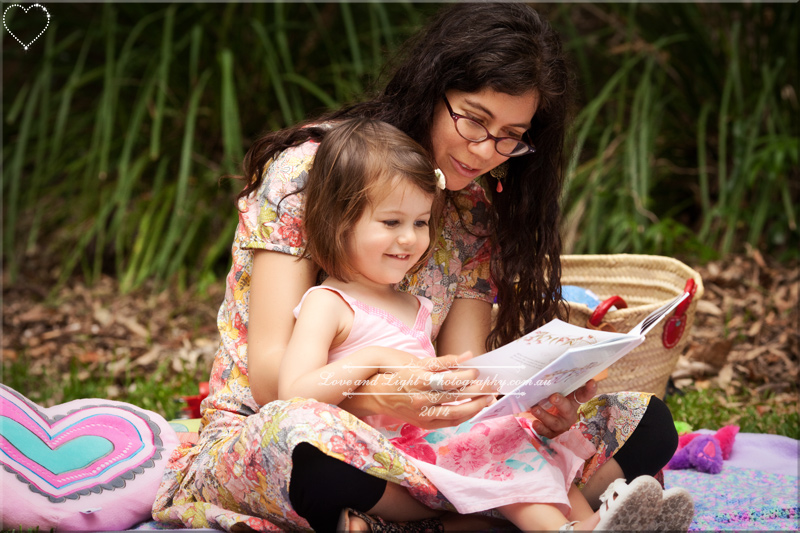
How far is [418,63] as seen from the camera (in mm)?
2033

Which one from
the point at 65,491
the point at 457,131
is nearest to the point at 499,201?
the point at 457,131

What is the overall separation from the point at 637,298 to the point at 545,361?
5.32 ft

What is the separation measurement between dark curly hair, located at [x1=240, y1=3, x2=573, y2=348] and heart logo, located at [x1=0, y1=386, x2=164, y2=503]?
26.6 inches

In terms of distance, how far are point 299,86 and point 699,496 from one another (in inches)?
135

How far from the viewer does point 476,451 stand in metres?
1.68

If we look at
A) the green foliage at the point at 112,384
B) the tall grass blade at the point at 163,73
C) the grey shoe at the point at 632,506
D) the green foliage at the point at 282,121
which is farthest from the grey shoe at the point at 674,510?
the tall grass blade at the point at 163,73

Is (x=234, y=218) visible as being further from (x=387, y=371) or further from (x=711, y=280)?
(x=387, y=371)

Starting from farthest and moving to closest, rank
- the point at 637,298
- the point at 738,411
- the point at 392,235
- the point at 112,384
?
the point at 112,384 → the point at 637,298 → the point at 738,411 → the point at 392,235

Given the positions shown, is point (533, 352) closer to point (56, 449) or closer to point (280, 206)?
point (280, 206)

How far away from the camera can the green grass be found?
268cm

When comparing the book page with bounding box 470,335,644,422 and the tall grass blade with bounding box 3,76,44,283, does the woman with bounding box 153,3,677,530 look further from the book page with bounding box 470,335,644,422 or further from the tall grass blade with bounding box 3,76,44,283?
the tall grass blade with bounding box 3,76,44,283

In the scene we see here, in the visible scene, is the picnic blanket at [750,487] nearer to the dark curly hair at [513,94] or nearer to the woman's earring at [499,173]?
the dark curly hair at [513,94]

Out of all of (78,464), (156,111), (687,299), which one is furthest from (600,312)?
(156,111)

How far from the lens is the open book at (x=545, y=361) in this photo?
147 cm
